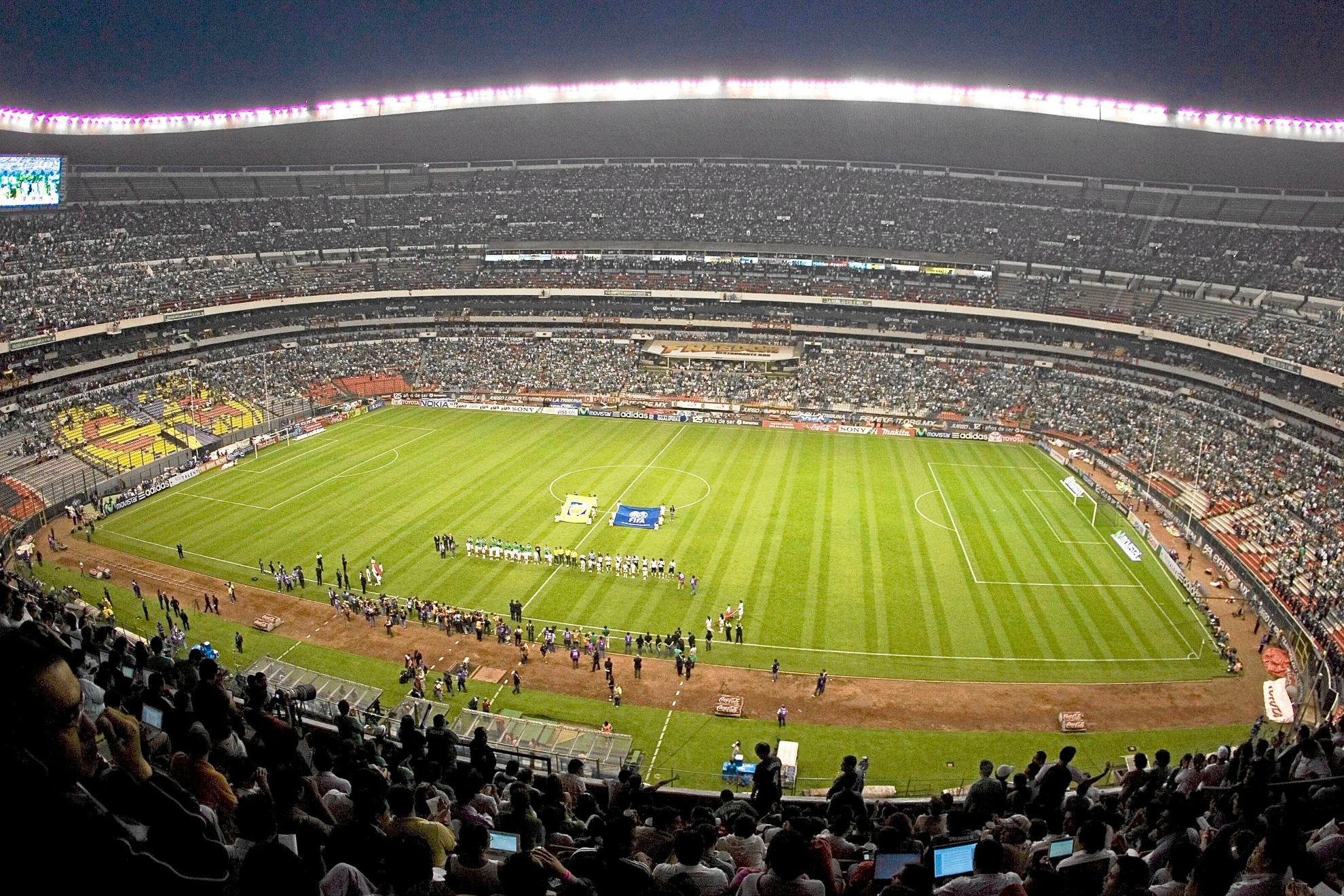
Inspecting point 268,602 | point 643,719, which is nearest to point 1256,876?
point 643,719

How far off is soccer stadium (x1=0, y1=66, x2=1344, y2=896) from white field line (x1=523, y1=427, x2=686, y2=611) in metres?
0.34

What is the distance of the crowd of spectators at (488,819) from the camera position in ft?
9.16

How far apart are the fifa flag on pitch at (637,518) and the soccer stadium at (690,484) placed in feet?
0.51

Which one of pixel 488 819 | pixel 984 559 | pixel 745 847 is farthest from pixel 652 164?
pixel 745 847

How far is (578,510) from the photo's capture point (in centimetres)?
3894

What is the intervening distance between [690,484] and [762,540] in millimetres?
8688

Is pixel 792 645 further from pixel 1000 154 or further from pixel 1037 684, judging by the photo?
pixel 1000 154

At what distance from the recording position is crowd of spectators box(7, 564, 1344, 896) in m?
2.79

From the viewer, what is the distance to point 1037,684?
2561 centimetres

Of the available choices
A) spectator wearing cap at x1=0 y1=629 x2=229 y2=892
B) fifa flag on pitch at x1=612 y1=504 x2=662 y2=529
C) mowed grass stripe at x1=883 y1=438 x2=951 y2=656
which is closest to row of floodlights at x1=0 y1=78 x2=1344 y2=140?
mowed grass stripe at x1=883 y1=438 x2=951 y2=656

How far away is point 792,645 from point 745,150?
6555 centimetres

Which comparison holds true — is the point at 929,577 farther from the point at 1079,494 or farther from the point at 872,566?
the point at 1079,494

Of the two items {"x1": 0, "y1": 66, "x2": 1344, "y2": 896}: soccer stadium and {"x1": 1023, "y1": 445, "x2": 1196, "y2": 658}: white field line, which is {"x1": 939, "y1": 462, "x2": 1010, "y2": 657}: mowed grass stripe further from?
{"x1": 1023, "y1": 445, "x2": 1196, "y2": 658}: white field line

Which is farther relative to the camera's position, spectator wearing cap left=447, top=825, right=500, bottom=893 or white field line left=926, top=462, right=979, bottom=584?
white field line left=926, top=462, right=979, bottom=584
